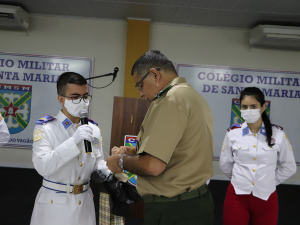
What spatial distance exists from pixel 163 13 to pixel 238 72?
1854mm

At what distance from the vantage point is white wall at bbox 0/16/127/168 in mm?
5246

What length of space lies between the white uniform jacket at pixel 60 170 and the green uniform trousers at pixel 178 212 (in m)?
0.57

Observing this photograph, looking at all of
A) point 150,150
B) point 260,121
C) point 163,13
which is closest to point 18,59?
point 163,13

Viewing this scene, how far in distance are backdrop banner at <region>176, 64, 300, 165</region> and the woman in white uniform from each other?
2730mm

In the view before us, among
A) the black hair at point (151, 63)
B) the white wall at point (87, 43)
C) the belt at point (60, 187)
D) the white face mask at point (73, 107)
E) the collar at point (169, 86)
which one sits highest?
the white wall at point (87, 43)

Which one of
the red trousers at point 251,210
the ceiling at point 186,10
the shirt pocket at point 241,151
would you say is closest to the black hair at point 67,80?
the shirt pocket at point 241,151

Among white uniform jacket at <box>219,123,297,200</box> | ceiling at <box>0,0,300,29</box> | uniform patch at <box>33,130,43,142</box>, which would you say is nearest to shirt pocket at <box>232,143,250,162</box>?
white uniform jacket at <box>219,123,297,200</box>

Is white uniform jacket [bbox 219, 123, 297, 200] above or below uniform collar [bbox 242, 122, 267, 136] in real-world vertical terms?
below

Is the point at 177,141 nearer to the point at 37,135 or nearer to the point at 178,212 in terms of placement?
the point at 178,212

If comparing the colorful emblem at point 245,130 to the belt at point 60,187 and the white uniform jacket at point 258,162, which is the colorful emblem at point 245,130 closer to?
the white uniform jacket at point 258,162

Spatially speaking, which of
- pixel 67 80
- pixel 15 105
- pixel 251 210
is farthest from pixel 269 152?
pixel 15 105

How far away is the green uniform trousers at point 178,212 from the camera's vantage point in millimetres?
1284

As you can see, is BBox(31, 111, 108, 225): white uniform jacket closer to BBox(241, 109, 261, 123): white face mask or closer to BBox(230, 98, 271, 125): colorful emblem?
BBox(241, 109, 261, 123): white face mask

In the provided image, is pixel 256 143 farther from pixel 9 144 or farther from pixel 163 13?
pixel 9 144
